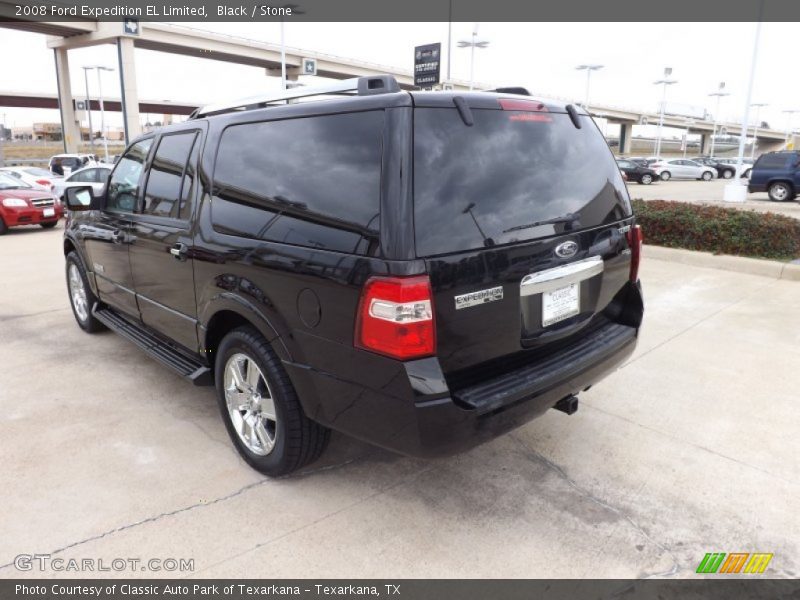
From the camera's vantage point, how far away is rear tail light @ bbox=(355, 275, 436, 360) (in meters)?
2.36

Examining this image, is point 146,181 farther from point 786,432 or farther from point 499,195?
point 786,432

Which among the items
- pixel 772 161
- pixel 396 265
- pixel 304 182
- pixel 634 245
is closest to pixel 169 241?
pixel 304 182

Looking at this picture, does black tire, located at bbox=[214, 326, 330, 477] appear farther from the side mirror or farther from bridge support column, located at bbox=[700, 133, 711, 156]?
bridge support column, located at bbox=[700, 133, 711, 156]

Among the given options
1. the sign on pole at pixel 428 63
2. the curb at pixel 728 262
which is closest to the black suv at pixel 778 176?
the sign on pole at pixel 428 63

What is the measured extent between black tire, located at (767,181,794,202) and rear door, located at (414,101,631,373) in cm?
2101

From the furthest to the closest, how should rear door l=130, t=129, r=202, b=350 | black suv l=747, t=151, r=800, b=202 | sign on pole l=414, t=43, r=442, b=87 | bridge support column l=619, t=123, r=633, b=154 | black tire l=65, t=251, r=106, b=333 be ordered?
bridge support column l=619, t=123, r=633, b=154
sign on pole l=414, t=43, r=442, b=87
black suv l=747, t=151, r=800, b=202
black tire l=65, t=251, r=106, b=333
rear door l=130, t=129, r=202, b=350

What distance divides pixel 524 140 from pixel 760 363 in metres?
3.34

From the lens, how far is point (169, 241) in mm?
3713

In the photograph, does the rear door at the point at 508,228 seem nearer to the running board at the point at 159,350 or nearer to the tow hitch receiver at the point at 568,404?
the tow hitch receiver at the point at 568,404

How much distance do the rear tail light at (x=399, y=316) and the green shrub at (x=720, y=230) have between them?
7.14 m

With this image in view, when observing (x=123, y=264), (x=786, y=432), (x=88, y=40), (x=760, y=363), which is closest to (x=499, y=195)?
(x=786, y=432)

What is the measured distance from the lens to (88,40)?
43.7 metres

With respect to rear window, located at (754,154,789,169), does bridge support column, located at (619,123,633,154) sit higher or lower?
higher

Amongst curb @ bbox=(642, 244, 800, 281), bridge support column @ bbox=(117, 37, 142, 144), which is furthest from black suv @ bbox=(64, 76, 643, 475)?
bridge support column @ bbox=(117, 37, 142, 144)
